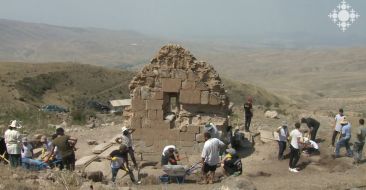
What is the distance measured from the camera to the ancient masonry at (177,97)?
1644cm

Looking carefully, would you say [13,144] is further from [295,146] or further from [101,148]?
[295,146]

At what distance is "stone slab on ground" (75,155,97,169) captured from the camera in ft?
52.0

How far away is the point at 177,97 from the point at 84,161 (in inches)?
143

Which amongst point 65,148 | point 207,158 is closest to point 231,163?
point 207,158

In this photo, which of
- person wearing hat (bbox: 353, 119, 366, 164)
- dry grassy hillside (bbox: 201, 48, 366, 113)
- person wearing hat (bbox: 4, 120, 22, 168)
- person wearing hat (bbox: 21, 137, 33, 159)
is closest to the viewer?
person wearing hat (bbox: 4, 120, 22, 168)

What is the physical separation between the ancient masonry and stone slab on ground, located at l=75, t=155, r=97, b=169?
153cm

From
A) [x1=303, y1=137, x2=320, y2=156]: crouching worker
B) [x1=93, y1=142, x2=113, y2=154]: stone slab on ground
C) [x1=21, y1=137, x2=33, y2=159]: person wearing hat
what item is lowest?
[x1=93, y1=142, x2=113, y2=154]: stone slab on ground

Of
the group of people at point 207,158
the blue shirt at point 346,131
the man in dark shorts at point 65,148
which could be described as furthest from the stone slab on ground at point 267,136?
the man in dark shorts at point 65,148

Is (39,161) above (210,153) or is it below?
below

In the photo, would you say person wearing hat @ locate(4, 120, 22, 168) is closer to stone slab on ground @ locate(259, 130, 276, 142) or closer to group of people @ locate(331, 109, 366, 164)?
stone slab on ground @ locate(259, 130, 276, 142)

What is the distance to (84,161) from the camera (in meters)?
16.3

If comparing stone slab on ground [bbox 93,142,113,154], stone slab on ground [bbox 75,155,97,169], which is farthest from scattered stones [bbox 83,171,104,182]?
stone slab on ground [bbox 93,142,113,154]

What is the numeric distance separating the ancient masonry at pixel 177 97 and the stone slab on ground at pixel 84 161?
1532 millimetres

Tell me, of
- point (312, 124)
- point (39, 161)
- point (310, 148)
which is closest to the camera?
point (39, 161)
